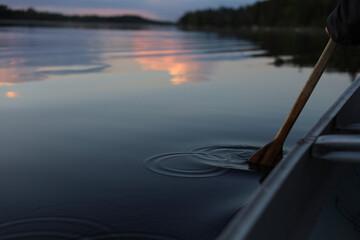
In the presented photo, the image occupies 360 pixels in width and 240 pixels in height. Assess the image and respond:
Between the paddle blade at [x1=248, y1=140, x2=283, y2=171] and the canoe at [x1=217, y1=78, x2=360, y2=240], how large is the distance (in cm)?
72

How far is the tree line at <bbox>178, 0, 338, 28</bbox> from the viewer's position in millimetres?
109250

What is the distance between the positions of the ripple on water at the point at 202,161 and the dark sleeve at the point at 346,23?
1558 millimetres

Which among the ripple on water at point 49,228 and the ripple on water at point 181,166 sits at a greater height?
the ripple on water at point 181,166

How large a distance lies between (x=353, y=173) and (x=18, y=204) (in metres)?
2.33

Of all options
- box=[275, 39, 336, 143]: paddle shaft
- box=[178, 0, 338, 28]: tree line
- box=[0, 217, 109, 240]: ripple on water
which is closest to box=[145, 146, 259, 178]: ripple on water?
box=[275, 39, 336, 143]: paddle shaft

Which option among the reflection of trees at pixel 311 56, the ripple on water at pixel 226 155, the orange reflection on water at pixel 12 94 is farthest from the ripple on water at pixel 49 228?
the reflection of trees at pixel 311 56

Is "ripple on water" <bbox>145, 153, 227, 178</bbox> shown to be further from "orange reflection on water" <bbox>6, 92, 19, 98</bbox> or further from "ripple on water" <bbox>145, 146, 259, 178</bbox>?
"orange reflection on water" <bbox>6, 92, 19, 98</bbox>

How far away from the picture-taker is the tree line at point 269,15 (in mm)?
109250

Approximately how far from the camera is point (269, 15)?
130125 mm

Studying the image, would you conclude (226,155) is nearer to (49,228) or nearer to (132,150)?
(132,150)

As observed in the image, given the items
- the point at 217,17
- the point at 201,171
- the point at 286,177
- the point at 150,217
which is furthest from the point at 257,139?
the point at 217,17

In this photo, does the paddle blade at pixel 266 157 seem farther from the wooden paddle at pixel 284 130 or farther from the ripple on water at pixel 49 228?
the ripple on water at pixel 49 228

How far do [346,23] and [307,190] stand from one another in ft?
3.32

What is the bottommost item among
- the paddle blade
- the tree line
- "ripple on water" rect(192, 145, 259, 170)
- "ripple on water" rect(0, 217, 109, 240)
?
"ripple on water" rect(0, 217, 109, 240)
